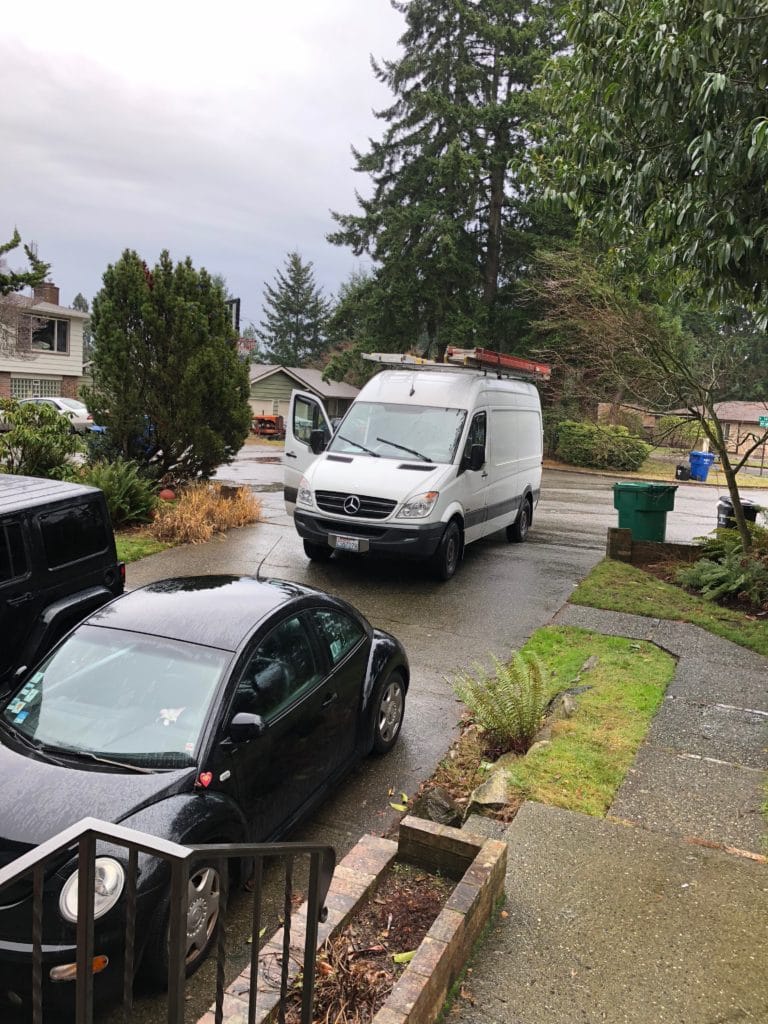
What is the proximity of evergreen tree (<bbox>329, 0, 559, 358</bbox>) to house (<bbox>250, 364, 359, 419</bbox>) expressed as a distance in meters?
11.2

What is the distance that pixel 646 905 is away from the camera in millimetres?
3609

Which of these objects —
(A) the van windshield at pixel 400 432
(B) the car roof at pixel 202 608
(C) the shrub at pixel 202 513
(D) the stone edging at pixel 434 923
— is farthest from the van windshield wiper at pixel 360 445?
(D) the stone edging at pixel 434 923

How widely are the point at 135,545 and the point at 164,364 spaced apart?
334 cm

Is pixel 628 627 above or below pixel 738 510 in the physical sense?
below

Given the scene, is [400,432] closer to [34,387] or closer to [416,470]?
[416,470]

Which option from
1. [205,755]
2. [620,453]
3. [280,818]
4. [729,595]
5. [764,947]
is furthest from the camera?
[620,453]

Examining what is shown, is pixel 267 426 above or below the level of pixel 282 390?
below

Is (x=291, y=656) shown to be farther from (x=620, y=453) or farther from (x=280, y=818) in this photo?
(x=620, y=453)

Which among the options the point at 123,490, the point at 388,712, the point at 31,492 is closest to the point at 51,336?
the point at 123,490

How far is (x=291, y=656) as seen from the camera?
14.9 ft

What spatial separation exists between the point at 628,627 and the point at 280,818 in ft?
17.4

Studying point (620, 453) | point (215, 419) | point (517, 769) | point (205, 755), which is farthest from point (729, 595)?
Answer: point (620, 453)

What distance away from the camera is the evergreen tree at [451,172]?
1199 inches

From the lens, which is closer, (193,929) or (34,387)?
(193,929)
